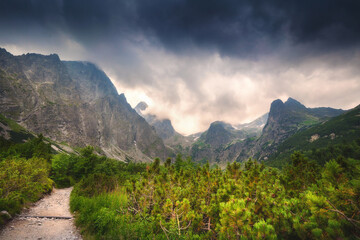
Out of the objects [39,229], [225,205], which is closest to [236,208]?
[225,205]

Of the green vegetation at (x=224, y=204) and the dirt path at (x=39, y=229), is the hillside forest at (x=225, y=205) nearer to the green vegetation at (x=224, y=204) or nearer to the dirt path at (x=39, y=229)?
the green vegetation at (x=224, y=204)

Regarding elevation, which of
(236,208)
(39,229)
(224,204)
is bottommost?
(39,229)

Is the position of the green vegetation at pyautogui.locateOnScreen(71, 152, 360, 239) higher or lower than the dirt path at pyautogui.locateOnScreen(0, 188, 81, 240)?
higher

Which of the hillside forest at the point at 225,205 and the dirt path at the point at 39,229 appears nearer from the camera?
the hillside forest at the point at 225,205

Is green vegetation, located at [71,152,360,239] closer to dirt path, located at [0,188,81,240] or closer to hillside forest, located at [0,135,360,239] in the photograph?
hillside forest, located at [0,135,360,239]

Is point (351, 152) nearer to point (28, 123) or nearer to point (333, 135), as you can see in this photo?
point (333, 135)

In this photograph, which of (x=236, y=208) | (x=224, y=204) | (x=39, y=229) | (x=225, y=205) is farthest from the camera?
(x=39, y=229)

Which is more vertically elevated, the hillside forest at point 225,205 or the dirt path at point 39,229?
the hillside forest at point 225,205

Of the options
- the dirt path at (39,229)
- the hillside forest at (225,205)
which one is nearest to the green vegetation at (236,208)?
the hillside forest at (225,205)

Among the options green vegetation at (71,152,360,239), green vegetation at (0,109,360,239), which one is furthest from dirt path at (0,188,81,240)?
green vegetation at (71,152,360,239)

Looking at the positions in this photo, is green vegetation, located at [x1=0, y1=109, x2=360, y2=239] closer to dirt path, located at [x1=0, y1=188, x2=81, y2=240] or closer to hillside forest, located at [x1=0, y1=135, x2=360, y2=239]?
hillside forest, located at [x1=0, y1=135, x2=360, y2=239]

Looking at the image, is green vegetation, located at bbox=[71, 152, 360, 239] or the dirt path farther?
the dirt path

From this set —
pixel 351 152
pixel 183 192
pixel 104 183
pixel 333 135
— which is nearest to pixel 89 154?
pixel 104 183

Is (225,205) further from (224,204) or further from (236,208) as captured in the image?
(236,208)
